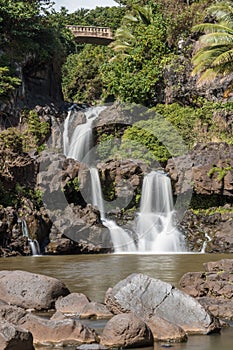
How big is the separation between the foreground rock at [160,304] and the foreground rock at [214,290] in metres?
1.05

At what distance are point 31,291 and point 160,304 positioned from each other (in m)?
2.81

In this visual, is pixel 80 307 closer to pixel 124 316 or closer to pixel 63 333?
pixel 63 333

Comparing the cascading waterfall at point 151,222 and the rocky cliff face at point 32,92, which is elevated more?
the rocky cliff face at point 32,92

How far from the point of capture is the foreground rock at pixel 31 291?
10.4 metres

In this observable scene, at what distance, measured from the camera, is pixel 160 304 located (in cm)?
901

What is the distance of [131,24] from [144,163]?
16.8 metres

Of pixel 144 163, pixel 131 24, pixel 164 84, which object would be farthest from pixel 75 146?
pixel 131 24

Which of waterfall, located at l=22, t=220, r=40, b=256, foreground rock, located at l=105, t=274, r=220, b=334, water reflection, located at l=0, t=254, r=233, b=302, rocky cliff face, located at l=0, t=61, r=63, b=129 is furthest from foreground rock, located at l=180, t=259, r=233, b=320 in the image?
rocky cliff face, located at l=0, t=61, r=63, b=129

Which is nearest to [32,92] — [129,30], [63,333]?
[129,30]

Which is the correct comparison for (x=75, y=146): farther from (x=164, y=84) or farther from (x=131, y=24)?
(x=131, y=24)

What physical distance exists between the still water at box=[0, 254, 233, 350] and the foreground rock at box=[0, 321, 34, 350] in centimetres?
187


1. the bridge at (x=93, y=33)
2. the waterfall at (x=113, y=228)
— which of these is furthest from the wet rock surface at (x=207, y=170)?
the bridge at (x=93, y=33)

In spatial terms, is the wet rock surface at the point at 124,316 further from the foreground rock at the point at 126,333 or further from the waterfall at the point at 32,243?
the waterfall at the point at 32,243

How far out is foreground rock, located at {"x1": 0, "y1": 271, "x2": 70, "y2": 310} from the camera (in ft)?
34.1
